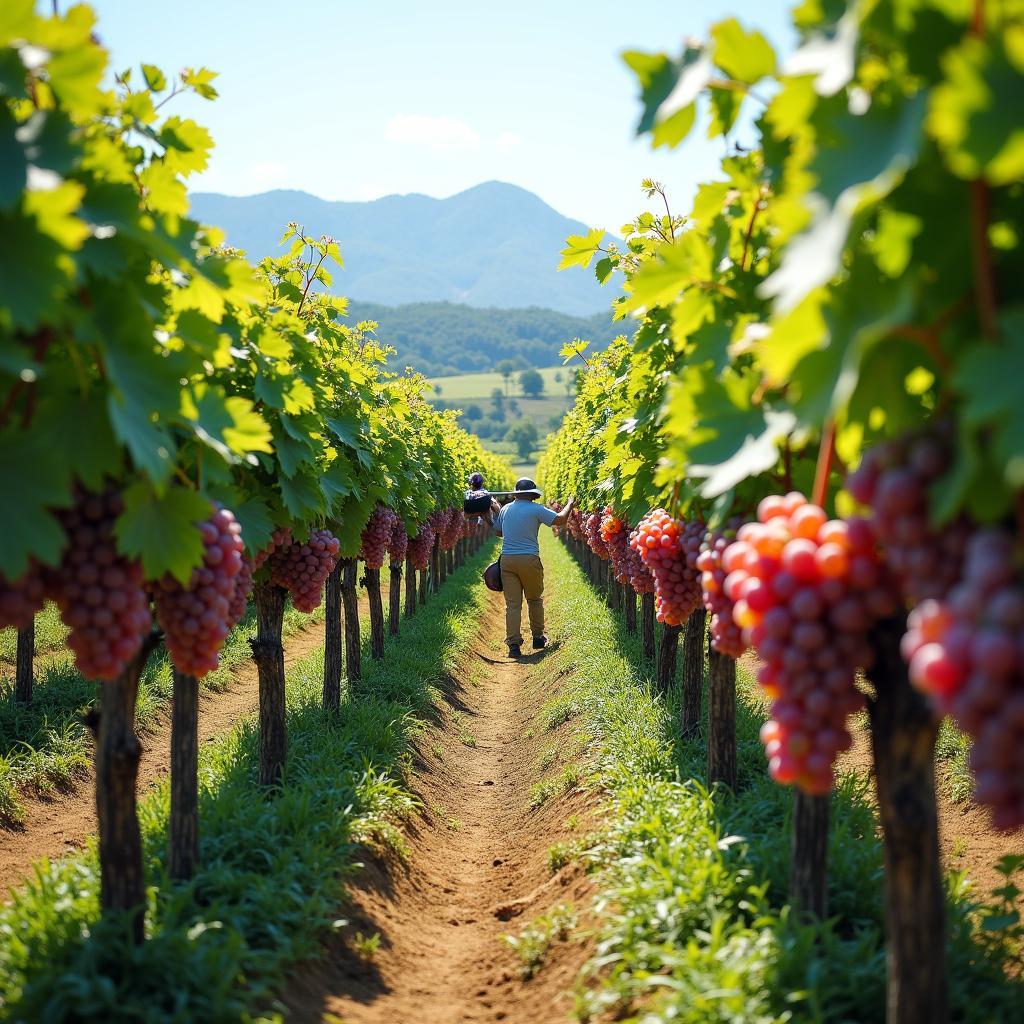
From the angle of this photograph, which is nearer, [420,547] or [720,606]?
[720,606]

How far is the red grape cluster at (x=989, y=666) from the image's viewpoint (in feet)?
6.06

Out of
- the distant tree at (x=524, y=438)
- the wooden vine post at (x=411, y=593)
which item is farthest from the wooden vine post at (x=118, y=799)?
the distant tree at (x=524, y=438)

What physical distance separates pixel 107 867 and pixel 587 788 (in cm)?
406

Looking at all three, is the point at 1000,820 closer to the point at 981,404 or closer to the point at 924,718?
the point at 924,718

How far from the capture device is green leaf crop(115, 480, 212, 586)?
3.24 m

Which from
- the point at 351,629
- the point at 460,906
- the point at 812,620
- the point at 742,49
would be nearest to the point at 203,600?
the point at 812,620

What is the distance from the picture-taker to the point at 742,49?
287cm

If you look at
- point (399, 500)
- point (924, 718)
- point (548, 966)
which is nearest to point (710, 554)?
point (924, 718)

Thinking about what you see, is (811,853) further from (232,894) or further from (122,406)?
(122,406)

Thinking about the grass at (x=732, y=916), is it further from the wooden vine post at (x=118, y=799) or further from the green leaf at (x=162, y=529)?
the green leaf at (x=162, y=529)

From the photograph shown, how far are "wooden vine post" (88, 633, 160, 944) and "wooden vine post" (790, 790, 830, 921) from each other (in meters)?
2.80

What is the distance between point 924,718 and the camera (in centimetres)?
271

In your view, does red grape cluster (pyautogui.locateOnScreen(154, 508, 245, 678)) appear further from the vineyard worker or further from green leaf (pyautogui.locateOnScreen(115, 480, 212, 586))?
the vineyard worker

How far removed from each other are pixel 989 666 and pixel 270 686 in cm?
591
